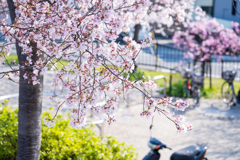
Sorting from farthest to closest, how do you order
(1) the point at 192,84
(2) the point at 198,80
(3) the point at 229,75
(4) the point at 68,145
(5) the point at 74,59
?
(1) the point at 192,84, (2) the point at 198,80, (3) the point at 229,75, (4) the point at 68,145, (5) the point at 74,59

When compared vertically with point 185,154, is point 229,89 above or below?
above

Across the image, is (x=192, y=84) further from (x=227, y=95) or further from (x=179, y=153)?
(x=179, y=153)

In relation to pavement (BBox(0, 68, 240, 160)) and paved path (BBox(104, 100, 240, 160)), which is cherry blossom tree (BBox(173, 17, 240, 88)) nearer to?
pavement (BBox(0, 68, 240, 160))

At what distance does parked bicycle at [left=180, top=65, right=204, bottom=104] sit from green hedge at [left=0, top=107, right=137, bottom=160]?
4698 mm

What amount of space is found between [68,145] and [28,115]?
84 centimetres

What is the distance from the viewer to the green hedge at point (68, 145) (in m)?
4.25

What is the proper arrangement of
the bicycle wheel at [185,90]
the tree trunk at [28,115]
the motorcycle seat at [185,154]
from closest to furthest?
the tree trunk at [28,115] → the motorcycle seat at [185,154] → the bicycle wheel at [185,90]

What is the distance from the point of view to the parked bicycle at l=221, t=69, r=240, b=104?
28.0 feet

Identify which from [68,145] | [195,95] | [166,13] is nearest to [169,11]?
[166,13]

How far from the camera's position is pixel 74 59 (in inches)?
136

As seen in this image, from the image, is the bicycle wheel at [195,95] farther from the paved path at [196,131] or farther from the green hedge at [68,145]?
the green hedge at [68,145]

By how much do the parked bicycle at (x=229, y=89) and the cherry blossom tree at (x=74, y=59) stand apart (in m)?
5.51

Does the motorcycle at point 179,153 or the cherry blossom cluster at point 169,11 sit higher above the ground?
the cherry blossom cluster at point 169,11

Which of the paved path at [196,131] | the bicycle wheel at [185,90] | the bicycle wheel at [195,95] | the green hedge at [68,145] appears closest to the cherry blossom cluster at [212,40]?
the bicycle wheel at [185,90]
